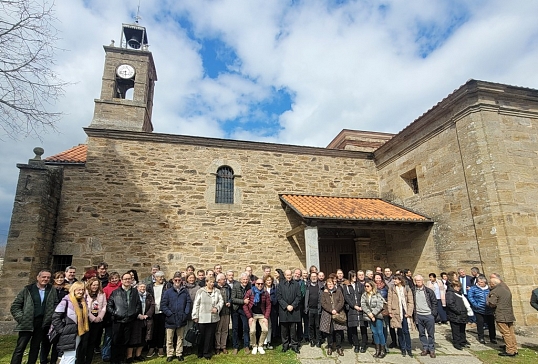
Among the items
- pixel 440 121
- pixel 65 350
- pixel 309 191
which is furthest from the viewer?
A: pixel 309 191

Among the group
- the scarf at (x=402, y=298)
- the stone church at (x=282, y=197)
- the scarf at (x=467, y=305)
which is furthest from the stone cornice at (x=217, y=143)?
the scarf at (x=467, y=305)

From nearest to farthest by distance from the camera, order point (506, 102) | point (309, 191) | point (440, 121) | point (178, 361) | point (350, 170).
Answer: point (178, 361) → point (506, 102) → point (440, 121) → point (309, 191) → point (350, 170)

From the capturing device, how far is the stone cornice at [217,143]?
9570mm

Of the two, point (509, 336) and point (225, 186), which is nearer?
point (509, 336)

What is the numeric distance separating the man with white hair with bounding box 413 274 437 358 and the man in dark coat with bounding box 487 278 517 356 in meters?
0.98

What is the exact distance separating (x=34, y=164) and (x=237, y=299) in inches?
269

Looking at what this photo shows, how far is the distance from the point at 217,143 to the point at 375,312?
281 inches

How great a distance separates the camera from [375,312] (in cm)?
539

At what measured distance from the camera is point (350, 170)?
37.8ft

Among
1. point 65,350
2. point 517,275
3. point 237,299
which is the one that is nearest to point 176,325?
point 237,299

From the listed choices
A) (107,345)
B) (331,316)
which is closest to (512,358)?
(331,316)

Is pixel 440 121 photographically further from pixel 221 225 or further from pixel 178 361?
pixel 178 361

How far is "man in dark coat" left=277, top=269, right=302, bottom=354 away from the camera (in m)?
5.62

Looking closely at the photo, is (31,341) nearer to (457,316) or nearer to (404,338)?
(404,338)
